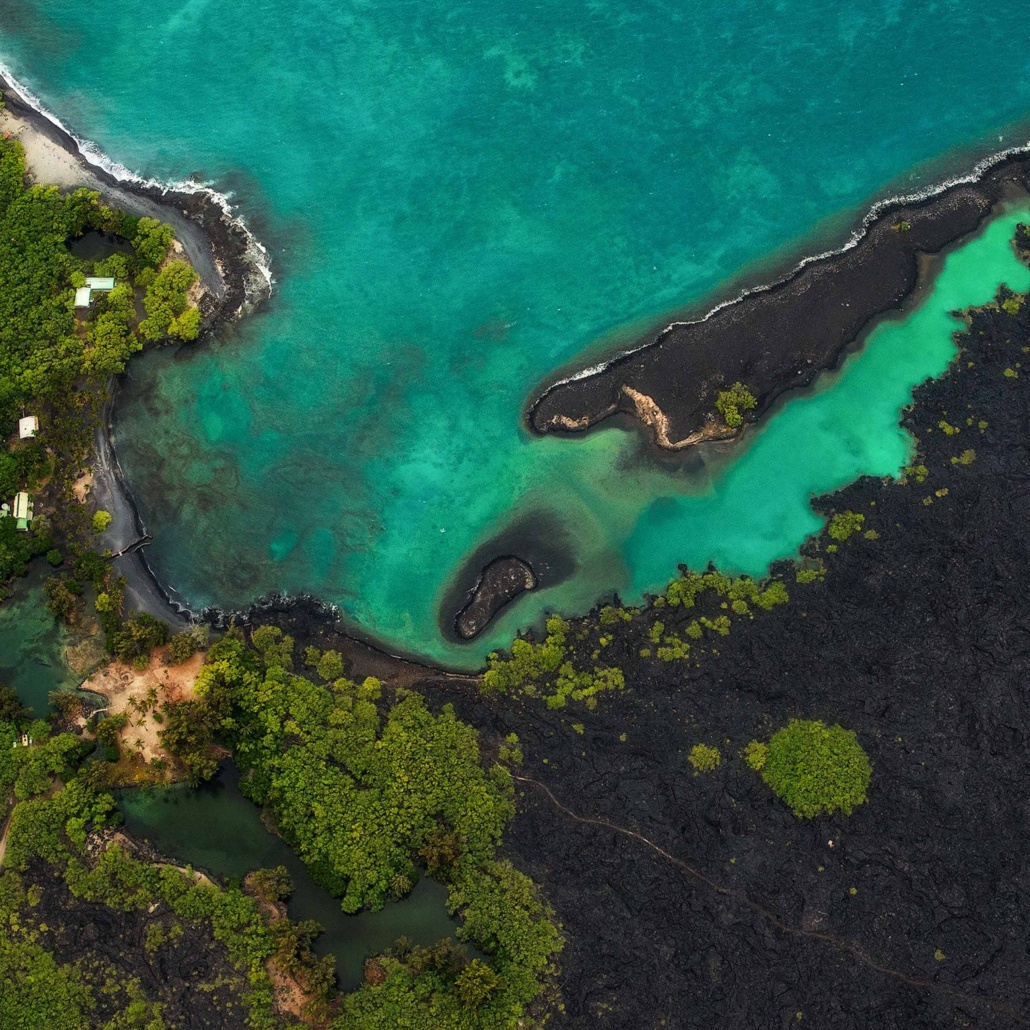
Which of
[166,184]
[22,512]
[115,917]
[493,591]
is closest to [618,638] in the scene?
[493,591]

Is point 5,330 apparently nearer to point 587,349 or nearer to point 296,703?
point 296,703

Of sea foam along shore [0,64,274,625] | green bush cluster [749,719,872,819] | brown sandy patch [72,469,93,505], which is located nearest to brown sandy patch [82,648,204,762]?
brown sandy patch [72,469,93,505]

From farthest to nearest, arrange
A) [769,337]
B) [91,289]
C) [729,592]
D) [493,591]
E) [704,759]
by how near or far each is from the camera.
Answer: [769,337] < [91,289] < [493,591] < [729,592] < [704,759]

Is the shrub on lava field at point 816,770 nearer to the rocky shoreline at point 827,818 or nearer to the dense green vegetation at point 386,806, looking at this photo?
the rocky shoreline at point 827,818

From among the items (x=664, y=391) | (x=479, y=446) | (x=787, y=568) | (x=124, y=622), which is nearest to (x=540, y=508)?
(x=479, y=446)

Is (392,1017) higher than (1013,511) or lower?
lower

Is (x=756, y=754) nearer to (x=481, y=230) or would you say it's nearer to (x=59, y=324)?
(x=481, y=230)

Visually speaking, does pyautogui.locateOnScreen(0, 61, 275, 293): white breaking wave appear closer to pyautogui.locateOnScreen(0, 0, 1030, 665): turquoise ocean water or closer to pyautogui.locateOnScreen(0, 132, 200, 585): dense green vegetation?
pyautogui.locateOnScreen(0, 0, 1030, 665): turquoise ocean water
